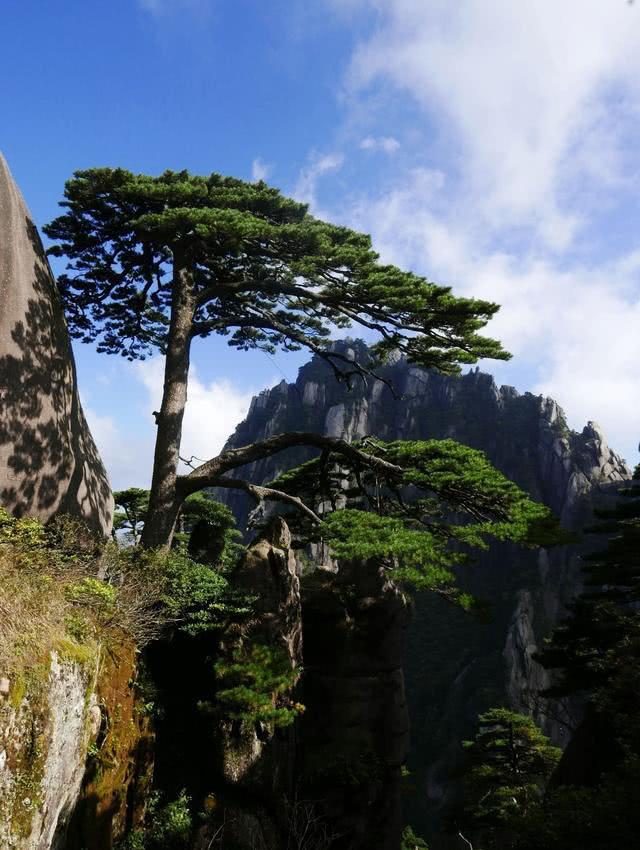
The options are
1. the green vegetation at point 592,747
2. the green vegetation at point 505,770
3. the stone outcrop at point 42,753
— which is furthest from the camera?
the green vegetation at point 505,770

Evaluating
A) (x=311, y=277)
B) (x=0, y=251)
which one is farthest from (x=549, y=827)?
(x=0, y=251)

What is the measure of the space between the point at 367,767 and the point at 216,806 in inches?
177

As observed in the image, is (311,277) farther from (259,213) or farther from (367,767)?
(367,767)

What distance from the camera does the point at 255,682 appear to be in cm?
898

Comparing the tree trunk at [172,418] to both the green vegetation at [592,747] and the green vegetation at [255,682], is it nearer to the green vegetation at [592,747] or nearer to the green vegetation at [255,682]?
the green vegetation at [255,682]

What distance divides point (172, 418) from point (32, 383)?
3305 millimetres

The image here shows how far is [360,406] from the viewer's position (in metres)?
86.4

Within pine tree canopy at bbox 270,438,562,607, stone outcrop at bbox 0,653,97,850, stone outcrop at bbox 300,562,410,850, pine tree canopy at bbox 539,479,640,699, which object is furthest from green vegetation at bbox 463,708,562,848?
stone outcrop at bbox 0,653,97,850

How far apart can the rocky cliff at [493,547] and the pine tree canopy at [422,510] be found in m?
22.3

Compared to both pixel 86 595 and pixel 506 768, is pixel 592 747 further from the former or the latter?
pixel 86 595

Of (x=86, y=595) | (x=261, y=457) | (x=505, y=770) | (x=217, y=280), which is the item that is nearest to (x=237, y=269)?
Result: (x=217, y=280)

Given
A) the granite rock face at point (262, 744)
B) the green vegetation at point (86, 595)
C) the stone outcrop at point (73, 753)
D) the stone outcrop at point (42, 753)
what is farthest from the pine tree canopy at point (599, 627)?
the stone outcrop at point (42, 753)

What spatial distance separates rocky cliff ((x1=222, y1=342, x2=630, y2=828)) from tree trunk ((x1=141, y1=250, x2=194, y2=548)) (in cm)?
2152

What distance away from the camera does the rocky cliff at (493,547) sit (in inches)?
2056
